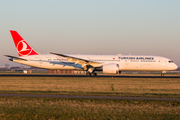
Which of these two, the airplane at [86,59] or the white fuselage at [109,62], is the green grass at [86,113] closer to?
the airplane at [86,59]

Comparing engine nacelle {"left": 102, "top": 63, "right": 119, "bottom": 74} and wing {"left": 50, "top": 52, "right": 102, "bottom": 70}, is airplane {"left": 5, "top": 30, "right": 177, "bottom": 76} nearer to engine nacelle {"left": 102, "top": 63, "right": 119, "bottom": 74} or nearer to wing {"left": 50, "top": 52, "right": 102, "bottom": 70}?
wing {"left": 50, "top": 52, "right": 102, "bottom": 70}

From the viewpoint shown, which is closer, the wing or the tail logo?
the wing

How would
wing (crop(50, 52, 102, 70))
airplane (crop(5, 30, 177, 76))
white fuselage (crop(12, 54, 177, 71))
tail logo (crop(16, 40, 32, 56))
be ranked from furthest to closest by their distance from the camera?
tail logo (crop(16, 40, 32, 56)), white fuselage (crop(12, 54, 177, 71)), airplane (crop(5, 30, 177, 76)), wing (crop(50, 52, 102, 70))

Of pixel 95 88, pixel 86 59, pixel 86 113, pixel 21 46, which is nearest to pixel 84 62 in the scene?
pixel 86 59

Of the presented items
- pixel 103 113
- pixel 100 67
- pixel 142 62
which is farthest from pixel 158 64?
pixel 103 113

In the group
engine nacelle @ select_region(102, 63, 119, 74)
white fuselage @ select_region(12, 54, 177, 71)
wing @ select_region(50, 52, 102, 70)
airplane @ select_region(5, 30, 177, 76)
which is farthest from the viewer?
white fuselage @ select_region(12, 54, 177, 71)

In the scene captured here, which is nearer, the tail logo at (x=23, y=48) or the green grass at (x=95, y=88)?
the green grass at (x=95, y=88)

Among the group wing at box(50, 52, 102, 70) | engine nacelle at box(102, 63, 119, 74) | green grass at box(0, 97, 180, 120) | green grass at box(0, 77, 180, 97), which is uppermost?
wing at box(50, 52, 102, 70)

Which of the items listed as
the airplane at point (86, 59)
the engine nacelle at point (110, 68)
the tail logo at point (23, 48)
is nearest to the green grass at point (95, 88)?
the engine nacelle at point (110, 68)

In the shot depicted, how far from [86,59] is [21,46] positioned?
1359cm

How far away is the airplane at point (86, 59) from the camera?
47.3 metres

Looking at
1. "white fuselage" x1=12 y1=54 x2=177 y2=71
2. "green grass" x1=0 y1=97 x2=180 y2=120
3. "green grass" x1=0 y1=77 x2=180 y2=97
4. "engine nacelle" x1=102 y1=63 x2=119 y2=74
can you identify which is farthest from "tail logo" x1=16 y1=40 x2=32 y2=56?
"green grass" x1=0 y1=97 x2=180 y2=120

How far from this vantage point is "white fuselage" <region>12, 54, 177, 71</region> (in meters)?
47.8

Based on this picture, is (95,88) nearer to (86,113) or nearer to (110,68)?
(86,113)
